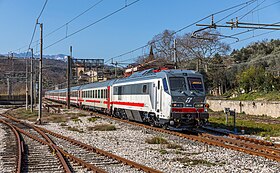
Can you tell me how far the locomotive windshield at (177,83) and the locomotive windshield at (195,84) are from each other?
36 cm

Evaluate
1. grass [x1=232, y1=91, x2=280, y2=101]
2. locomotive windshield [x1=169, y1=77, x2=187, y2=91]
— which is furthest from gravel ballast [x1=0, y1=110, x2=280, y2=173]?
grass [x1=232, y1=91, x2=280, y2=101]

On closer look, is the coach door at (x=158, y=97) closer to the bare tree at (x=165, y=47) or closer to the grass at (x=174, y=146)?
the grass at (x=174, y=146)

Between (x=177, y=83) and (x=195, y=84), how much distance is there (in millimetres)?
1031

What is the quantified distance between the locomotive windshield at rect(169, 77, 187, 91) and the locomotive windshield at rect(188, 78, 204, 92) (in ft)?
1.19

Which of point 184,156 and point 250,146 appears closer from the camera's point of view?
point 184,156

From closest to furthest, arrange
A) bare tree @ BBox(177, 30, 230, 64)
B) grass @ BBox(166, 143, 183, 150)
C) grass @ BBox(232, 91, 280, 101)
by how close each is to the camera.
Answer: grass @ BBox(166, 143, 183, 150) < grass @ BBox(232, 91, 280, 101) < bare tree @ BBox(177, 30, 230, 64)

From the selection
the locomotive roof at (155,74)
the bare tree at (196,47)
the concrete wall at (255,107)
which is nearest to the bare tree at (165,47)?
the bare tree at (196,47)

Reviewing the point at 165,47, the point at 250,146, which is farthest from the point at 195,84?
the point at 165,47

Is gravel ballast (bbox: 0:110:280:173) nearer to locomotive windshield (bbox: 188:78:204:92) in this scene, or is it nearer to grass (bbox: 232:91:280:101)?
locomotive windshield (bbox: 188:78:204:92)

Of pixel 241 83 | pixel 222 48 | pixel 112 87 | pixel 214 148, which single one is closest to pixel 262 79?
pixel 241 83

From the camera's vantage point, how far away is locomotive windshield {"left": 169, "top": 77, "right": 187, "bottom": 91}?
→ 18.3 meters

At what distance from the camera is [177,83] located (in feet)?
60.4

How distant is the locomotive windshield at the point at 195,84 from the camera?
733 inches

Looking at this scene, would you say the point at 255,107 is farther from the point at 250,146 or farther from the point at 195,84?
the point at 250,146
